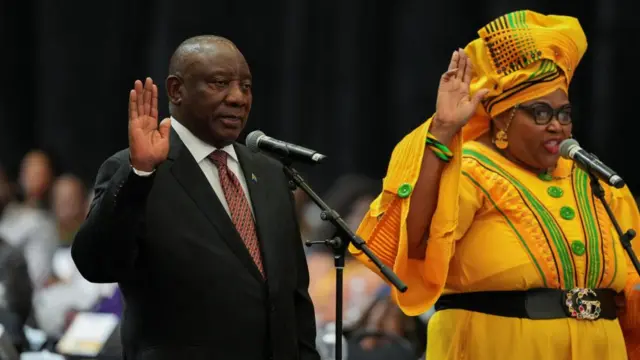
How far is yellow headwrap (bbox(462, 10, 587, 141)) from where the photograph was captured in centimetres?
391

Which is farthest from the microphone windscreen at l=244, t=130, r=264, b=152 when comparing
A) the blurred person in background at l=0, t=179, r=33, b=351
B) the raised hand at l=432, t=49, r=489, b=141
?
the blurred person in background at l=0, t=179, r=33, b=351

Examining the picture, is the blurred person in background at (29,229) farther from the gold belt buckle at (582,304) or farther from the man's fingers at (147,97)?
the man's fingers at (147,97)

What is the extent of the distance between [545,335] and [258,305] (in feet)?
3.16

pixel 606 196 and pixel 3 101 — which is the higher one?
pixel 606 196

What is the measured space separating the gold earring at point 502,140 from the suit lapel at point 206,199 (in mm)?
1032

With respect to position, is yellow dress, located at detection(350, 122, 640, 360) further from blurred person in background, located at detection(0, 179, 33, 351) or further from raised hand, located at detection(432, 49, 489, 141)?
blurred person in background, located at detection(0, 179, 33, 351)

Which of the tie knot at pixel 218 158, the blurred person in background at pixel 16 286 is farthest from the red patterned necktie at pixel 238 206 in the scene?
the blurred person in background at pixel 16 286

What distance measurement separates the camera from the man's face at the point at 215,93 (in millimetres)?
3383

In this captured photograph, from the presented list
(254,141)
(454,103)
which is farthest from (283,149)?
(454,103)

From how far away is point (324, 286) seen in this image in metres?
6.43

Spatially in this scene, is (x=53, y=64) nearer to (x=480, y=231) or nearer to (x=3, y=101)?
(x=3, y=101)

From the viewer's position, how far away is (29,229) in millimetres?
8102

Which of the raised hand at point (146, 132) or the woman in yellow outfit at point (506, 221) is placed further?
the woman in yellow outfit at point (506, 221)

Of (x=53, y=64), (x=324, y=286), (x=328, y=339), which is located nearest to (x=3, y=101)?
(x=53, y=64)
